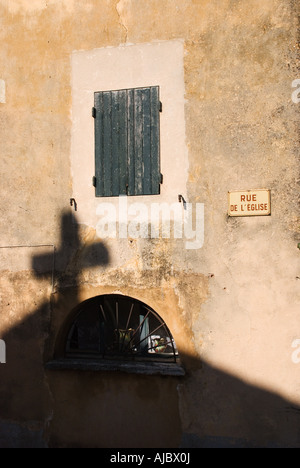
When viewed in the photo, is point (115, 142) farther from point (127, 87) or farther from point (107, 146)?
point (127, 87)

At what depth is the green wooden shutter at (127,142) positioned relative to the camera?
4.93m

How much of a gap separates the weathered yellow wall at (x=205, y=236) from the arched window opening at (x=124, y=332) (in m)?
0.31

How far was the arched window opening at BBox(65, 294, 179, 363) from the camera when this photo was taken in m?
5.17

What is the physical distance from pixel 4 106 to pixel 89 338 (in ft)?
10.1

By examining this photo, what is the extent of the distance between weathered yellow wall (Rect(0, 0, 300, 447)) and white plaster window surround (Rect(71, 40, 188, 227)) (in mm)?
98

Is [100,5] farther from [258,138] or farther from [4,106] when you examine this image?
[258,138]

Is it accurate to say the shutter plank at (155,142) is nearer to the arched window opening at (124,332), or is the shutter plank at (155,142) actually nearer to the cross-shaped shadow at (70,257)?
the cross-shaped shadow at (70,257)

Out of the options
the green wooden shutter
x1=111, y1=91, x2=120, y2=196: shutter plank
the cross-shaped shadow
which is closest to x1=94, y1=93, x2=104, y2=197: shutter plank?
the green wooden shutter

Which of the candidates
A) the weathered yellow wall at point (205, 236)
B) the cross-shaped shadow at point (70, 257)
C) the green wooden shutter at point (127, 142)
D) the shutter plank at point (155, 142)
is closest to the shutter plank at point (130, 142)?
the green wooden shutter at point (127, 142)

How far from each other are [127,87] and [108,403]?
3.66m

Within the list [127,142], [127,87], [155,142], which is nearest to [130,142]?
[127,142]

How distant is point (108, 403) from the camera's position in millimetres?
4953

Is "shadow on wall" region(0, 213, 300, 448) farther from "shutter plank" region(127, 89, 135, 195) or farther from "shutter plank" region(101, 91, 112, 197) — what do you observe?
"shutter plank" region(127, 89, 135, 195)

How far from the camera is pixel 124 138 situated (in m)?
5.03
